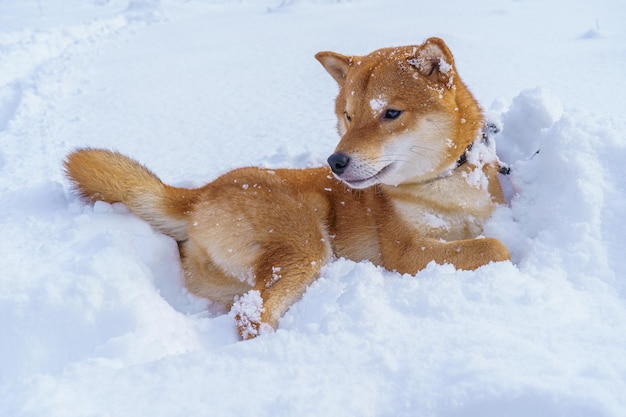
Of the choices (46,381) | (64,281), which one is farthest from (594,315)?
(64,281)

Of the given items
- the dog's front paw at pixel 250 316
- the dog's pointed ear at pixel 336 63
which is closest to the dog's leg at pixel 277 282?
the dog's front paw at pixel 250 316

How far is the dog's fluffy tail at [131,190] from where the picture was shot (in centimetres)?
307

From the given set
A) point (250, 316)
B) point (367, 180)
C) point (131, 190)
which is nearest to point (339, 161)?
A: point (367, 180)

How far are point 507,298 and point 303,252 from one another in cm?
113

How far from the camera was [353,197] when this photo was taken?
3.12 metres

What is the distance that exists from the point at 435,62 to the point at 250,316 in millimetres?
1647

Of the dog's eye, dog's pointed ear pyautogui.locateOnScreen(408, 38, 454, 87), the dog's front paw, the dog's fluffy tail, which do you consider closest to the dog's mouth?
the dog's eye

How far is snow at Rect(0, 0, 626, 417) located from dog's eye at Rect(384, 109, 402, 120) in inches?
31.9

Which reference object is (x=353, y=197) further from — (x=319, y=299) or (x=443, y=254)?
(x=319, y=299)

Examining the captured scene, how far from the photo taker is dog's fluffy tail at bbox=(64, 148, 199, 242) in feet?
10.1

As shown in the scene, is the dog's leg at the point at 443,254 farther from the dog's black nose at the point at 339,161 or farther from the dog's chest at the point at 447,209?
the dog's black nose at the point at 339,161

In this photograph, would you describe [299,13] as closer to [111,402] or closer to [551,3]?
[551,3]

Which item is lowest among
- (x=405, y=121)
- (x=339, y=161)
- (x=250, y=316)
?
(x=250, y=316)

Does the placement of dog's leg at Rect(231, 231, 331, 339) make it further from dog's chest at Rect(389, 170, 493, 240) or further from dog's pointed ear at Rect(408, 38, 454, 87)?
dog's pointed ear at Rect(408, 38, 454, 87)
